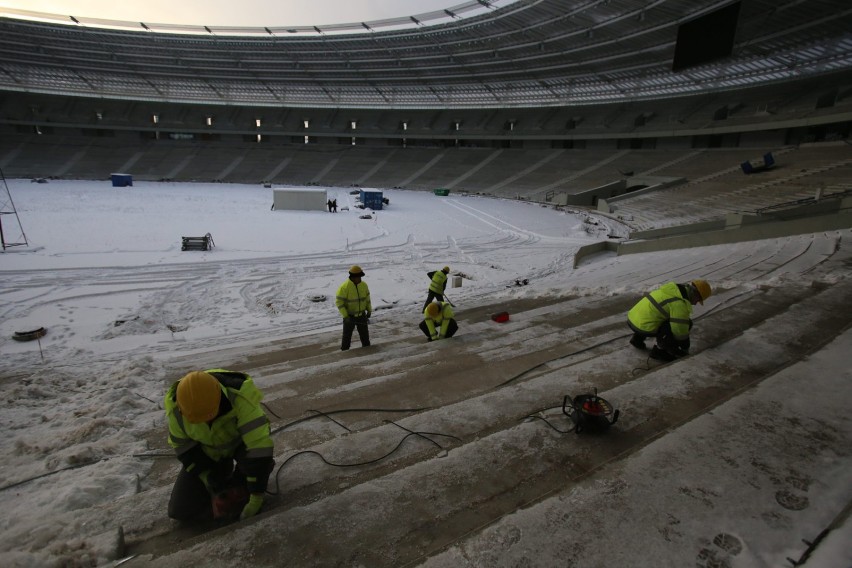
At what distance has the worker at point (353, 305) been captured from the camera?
712 cm

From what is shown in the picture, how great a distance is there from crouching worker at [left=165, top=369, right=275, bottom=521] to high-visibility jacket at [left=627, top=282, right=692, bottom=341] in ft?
15.3

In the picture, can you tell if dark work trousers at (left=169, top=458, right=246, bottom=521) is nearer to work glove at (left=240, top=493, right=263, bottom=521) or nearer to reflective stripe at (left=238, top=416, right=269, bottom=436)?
work glove at (left=240, top=493, right=263, bottom=521)

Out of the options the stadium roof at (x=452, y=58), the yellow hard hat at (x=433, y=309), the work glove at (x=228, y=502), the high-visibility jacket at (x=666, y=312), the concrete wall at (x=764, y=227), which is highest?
the stadium roof at (x=452, y=58)

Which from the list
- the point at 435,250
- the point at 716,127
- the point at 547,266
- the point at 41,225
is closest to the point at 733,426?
the point at 547,266

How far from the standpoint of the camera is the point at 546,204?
3572 centimetres

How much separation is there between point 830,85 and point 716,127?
6.75m

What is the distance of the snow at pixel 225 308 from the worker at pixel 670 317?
0.78 m

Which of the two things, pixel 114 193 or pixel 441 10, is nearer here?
pixel 114 193

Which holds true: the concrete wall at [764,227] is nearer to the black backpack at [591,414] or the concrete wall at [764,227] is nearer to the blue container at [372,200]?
the black backpack at [591,414]

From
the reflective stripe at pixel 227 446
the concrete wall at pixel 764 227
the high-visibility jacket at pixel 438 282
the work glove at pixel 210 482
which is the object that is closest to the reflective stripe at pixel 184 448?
the reflective stripe at pixel 227 446

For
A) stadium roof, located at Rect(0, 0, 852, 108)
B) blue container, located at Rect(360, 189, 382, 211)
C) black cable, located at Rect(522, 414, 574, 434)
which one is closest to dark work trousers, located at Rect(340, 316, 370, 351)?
black cable, located at Rect(522, 414, 574, 434)

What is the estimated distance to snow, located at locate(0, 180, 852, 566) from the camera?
2881 millimetres

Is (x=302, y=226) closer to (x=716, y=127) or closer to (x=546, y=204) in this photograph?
(x=546, y=204)

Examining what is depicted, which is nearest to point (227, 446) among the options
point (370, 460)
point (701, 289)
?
point (370, 460)
